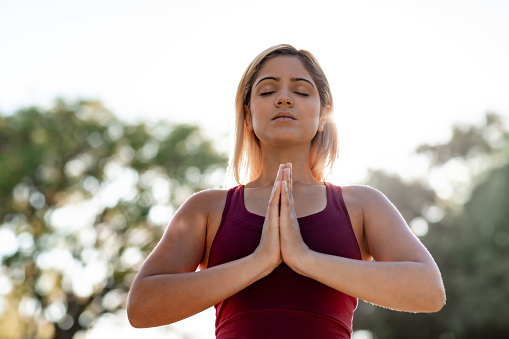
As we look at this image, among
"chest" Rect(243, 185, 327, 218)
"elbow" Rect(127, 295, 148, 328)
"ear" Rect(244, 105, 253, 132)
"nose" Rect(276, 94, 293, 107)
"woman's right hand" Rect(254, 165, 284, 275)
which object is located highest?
"nose" Rect(276, 94, 293, 107)

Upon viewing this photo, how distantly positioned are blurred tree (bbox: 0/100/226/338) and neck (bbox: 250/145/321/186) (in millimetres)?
24943

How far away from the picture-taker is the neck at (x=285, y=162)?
11.1 feet

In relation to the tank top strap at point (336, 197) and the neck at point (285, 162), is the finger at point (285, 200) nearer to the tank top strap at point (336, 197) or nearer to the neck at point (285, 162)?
the tank top strap at point (336, 197)

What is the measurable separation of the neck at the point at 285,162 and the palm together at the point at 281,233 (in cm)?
44

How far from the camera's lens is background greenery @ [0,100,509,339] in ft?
88.1

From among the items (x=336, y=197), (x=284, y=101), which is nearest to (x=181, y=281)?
(x=336, y=197)

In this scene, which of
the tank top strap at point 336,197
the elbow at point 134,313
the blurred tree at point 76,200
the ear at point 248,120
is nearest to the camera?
the elbow at point 134,313

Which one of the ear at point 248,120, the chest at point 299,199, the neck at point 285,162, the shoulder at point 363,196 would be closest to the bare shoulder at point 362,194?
the shoulder at point 363,196

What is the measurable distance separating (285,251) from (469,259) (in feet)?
93.0

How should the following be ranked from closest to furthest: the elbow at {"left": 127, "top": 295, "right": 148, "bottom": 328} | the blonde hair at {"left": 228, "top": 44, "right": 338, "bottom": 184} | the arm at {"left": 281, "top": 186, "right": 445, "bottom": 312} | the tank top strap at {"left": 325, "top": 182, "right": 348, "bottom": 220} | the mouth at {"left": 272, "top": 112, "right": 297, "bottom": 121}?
the arm at {"left": 281, "top": 186, "right": 445, "bottom": 312} → the elbow at {"left": 127, "top": 295, "right": 148, "bottom": 328} → the tank top strap at {"left": 325, "top": 182, "right": 348, "bottom": 220} → the mouth at {"left": 272, "top": 112, "right": 297, "bottom": 121} → the blonde hair at {"left": 228, "top": 44, "right": 338, "bottom": 184}

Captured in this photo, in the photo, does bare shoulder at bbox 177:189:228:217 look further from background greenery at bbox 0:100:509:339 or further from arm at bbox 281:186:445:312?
background greenery at bbox 0:100:509:339

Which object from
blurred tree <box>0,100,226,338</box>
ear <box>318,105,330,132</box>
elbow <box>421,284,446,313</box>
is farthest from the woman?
blurred tree <box>0,100,226,338</box>

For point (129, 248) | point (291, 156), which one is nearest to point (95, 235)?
point (129, 248)

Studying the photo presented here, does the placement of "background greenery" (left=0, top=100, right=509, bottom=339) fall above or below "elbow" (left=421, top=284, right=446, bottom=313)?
below
